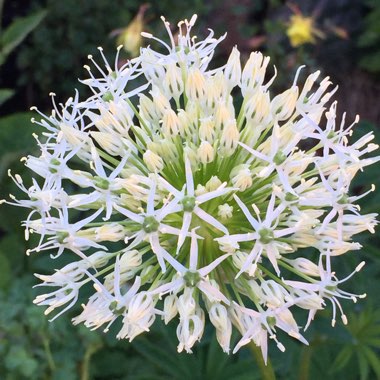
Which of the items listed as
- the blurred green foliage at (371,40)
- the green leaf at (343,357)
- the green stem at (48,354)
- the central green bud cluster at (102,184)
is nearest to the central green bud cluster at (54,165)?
the central green bud cluster at (102,184)

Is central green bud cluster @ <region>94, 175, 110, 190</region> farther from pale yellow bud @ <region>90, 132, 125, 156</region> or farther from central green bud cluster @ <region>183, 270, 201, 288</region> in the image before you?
central green bud cluster @ <region>183, 270, 201, 288</region>

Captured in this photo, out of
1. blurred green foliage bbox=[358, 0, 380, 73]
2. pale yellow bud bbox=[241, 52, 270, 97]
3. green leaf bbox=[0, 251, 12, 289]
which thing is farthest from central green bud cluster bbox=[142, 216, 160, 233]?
blurred green foliage bbox=[358, 0, 380, 73]

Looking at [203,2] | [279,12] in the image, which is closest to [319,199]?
[203,2]

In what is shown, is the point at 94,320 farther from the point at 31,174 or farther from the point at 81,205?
the point at 31,174

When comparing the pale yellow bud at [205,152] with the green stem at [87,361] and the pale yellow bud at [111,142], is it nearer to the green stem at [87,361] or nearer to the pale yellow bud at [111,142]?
the pale yellow bud at [111,142]

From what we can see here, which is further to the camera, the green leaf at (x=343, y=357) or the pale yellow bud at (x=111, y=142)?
the green leaf at (x=343, y=357)

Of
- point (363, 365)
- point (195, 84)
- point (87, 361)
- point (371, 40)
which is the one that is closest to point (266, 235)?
point (195, 84)

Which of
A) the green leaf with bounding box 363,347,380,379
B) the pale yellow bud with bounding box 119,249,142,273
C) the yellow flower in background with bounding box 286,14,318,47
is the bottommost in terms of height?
the pale yellow bud with bounding box 119,249,142,273
